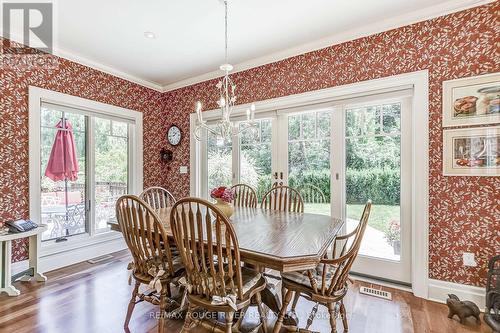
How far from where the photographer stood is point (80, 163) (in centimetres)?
348

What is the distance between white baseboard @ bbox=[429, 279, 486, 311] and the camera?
214cm

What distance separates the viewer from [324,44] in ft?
9.52

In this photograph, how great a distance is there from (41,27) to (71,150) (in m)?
1.45

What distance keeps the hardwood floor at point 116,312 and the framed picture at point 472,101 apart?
168cm

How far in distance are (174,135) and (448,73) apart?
3.76 meters

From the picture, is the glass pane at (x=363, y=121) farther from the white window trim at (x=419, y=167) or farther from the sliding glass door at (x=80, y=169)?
the sliding glass door at (x=80, y=169)

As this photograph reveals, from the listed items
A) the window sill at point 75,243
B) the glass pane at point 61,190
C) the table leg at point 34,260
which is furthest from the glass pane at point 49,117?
the window sill at point 75,243

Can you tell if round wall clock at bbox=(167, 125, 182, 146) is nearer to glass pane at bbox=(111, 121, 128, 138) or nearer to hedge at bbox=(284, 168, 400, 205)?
glass pane at bbox=(111, 121, 128, 138)

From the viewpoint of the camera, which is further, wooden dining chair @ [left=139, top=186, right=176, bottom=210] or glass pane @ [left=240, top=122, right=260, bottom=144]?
glass pane @ [left=240, top=122, right=260, bottom=144]

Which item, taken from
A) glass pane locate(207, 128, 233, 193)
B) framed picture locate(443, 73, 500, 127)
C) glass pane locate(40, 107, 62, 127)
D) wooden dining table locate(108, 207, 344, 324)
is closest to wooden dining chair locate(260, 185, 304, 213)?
wooden dining table locate(108, 207, 344, 324)

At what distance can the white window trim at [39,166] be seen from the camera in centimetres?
289

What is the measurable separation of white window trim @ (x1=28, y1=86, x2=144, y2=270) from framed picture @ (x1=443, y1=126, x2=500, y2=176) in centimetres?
404

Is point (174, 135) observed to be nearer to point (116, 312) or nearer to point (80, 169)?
point (80, 169)

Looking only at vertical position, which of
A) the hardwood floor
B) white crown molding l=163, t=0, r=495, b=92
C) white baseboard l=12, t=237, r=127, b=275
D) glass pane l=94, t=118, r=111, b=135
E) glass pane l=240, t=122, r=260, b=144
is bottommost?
the hardwood floor
